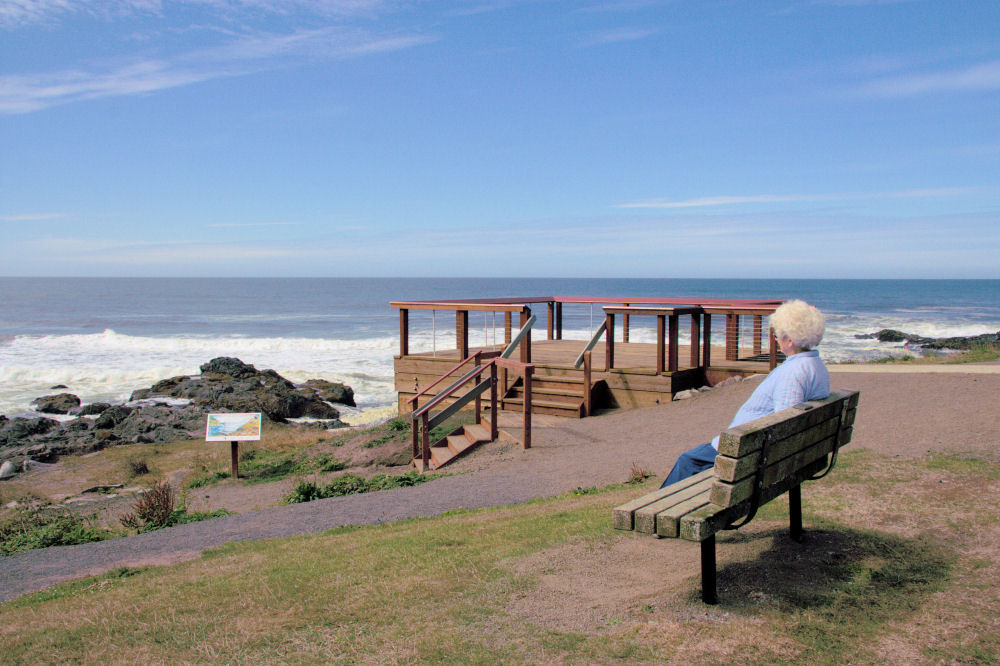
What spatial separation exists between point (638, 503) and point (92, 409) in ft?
80.9

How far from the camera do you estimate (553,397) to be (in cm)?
1340

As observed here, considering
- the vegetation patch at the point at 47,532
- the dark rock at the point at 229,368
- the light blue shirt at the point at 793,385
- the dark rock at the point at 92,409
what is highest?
the light blue shirt at the point at 793,385

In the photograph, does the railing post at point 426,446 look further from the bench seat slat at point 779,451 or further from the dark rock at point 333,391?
the dark rock at point 333,391

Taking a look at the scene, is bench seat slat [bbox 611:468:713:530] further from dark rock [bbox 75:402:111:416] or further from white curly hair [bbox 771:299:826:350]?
Answer: dark rock [bbox 75:402:111:416]

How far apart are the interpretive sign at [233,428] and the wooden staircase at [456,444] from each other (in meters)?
2.85

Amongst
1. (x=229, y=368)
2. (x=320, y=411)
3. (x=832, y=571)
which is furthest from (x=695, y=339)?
(x=229, y=368)

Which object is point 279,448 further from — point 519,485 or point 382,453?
point 519,485

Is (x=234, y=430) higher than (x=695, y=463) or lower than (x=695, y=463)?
lower

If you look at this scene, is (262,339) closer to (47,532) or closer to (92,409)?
(92,409)

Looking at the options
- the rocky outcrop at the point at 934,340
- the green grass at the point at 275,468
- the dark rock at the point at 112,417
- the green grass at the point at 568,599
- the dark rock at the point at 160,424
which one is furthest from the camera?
the rocky outcrop at the point at 934,340

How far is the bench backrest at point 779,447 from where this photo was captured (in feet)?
11.4

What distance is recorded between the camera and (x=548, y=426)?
1191cm

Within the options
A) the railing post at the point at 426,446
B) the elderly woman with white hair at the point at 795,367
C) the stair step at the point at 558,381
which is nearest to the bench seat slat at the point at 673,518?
the elderly woman with white hair at the point at 795,367

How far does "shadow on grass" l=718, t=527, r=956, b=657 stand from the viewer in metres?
3.51
